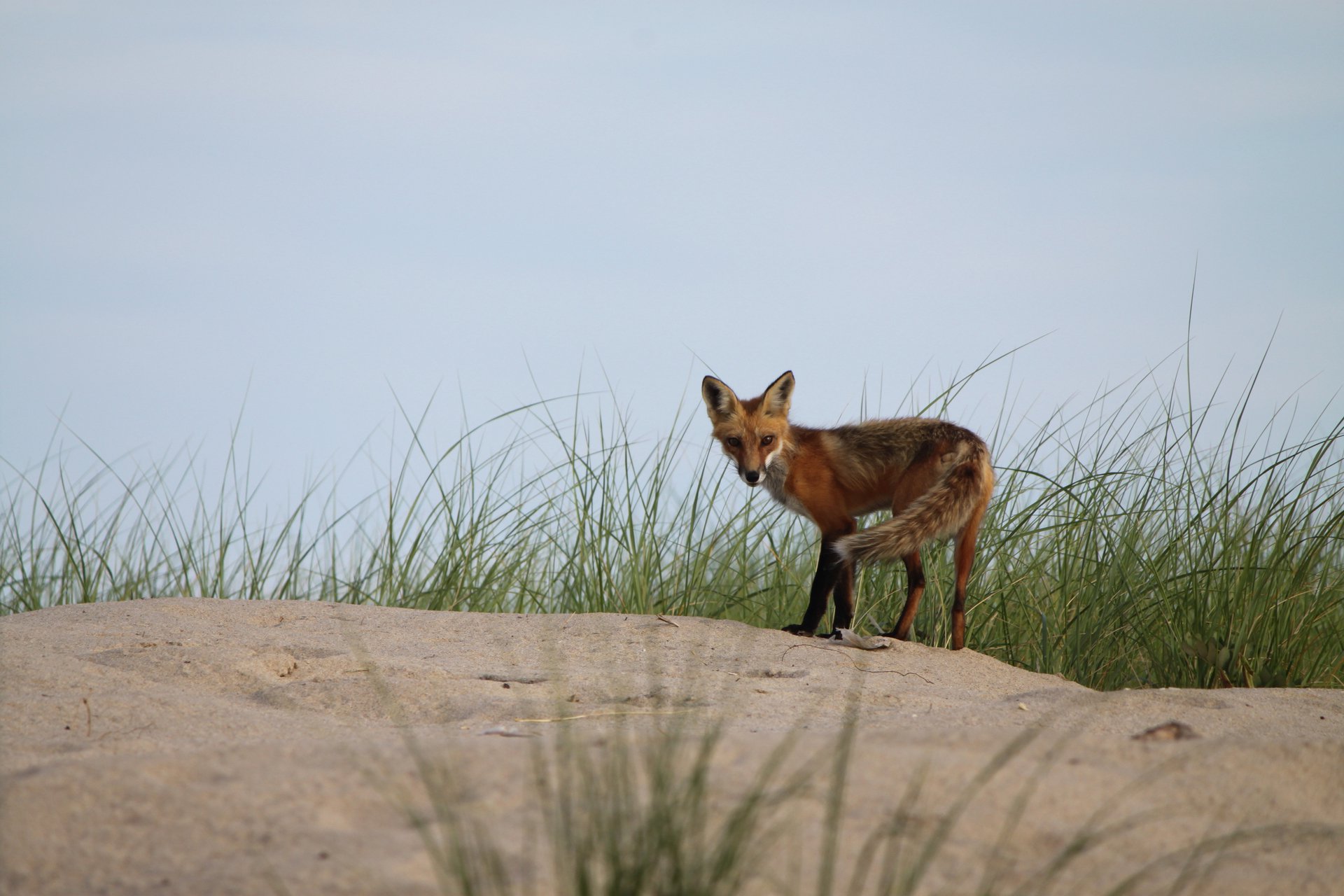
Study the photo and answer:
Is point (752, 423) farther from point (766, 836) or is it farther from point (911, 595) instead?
point (766, 836)

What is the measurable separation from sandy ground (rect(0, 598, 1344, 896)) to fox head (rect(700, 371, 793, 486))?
1914mm

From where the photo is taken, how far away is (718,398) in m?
6.54

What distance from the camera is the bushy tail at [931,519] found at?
5.28 meters

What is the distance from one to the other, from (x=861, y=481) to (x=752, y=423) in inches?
28.7

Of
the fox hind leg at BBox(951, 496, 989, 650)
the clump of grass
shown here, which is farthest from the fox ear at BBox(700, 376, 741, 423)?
the clump of grass

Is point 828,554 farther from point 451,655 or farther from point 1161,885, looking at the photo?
point 1161,885

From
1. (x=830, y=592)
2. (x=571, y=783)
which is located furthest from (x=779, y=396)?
(x=571, y=783)

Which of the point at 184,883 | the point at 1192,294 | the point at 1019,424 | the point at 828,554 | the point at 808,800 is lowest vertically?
the point at 184,883

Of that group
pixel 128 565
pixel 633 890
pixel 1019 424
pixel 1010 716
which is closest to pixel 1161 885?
pixel 633 890

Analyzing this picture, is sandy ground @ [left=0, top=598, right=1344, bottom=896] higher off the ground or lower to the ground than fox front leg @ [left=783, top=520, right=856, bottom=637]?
lower

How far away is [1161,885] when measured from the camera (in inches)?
79.2

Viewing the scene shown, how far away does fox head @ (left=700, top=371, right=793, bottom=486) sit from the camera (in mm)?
6227

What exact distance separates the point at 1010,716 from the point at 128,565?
20.2 feet

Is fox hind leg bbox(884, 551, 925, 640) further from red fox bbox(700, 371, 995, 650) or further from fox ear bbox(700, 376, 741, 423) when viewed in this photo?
fox ear bbox(700, 376, 741, 423)
